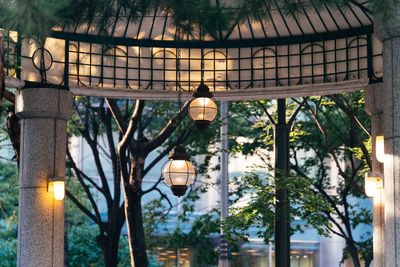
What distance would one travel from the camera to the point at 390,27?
30.1 ft

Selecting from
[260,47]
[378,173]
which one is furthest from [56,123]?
[378,173]

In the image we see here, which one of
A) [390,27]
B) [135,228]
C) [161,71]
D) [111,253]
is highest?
[161,71]

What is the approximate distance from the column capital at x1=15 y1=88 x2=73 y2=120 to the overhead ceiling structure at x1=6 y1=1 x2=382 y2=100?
0.76 feet

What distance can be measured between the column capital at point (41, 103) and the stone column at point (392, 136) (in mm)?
5828

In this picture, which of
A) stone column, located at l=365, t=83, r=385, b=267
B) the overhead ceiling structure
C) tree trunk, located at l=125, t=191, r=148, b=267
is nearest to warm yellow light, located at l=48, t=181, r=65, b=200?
the overhead ceiling structure

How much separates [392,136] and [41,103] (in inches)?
239

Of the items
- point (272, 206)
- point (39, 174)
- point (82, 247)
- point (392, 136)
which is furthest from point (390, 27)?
point (82, 247)

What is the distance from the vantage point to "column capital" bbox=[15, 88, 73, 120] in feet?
44.7

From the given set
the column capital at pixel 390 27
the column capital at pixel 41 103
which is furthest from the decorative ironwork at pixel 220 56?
the column capital at pixel 390 27

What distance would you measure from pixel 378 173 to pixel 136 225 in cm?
701

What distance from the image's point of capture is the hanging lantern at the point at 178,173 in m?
13.0

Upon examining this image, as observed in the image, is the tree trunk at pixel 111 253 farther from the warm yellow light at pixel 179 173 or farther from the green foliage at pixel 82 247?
the green foliage at pixel 82 247

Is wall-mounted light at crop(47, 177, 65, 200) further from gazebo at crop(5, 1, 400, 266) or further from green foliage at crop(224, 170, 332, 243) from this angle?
green foliage at crop(224, 170, 332, 243)

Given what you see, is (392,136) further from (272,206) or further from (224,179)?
(224,179)
